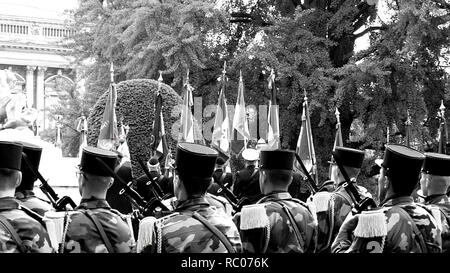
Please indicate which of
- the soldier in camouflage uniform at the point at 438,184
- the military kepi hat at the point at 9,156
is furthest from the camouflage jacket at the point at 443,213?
the military kepi hat at the point at 9,156

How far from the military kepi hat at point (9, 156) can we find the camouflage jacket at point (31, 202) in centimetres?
160

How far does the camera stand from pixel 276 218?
5.56m

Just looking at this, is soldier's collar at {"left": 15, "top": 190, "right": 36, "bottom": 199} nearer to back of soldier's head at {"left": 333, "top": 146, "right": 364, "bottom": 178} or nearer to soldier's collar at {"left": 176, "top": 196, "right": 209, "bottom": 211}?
soldier's collar at {"left": 176, "top": 196, "right": 209, "bottom": 211}

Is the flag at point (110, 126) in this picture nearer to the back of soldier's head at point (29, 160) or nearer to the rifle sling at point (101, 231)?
the back of soldier's head at point (29, 160)

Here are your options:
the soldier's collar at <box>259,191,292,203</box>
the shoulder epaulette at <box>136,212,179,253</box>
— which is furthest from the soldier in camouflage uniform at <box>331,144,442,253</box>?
the shoulder epaulette at <box>136,212,179,253</box>

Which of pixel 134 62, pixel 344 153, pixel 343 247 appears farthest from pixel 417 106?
pixel 343 247

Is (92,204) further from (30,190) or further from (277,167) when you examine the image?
(277,167)

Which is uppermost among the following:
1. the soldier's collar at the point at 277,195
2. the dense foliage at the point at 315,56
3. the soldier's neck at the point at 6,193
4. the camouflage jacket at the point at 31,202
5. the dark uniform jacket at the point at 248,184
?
the dense foliage at the point at 315,56

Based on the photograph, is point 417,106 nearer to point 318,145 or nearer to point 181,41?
point 318,145

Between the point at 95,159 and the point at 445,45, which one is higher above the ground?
the point at 445,45

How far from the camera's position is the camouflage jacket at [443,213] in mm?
5849

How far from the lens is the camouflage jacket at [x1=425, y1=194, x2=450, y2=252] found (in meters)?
5.85
